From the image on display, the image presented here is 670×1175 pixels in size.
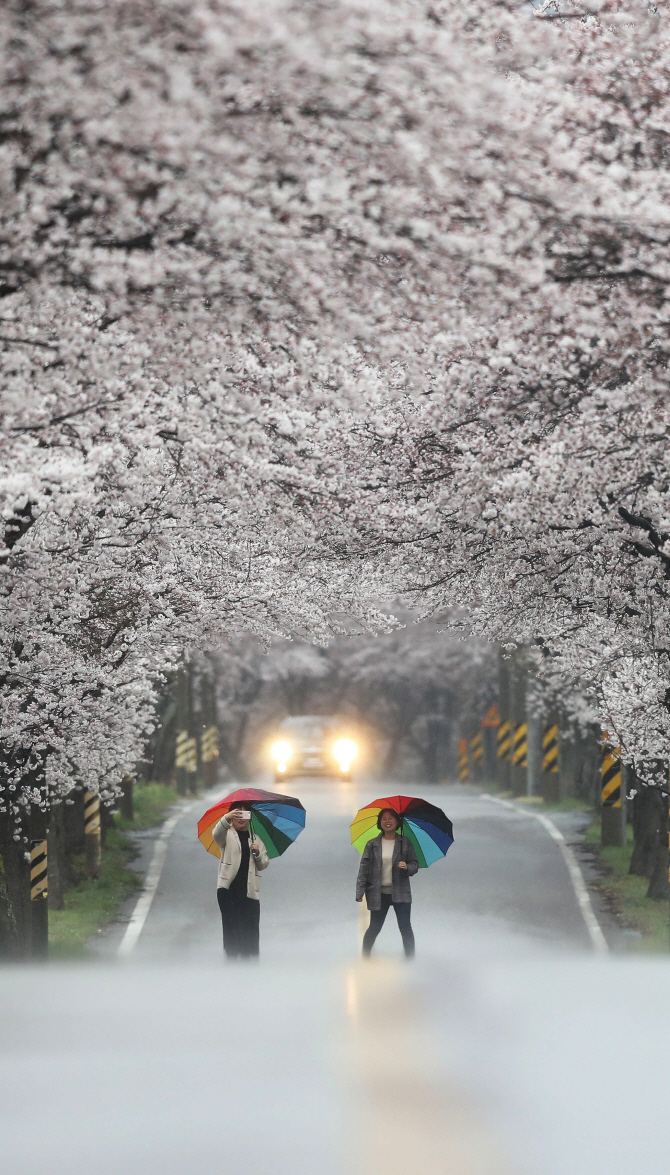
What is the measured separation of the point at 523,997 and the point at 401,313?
19.2 ft

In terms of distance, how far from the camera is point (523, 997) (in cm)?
1208

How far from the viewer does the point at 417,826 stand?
1453cm

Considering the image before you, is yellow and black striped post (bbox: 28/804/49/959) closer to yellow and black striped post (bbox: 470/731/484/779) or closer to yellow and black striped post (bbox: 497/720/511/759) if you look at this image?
yellow and black striped post (bbox: 497/720/511/759)

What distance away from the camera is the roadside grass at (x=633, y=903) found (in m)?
17.6

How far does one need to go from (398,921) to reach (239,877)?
162 centimetres

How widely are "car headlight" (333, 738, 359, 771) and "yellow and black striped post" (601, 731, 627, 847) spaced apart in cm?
1548

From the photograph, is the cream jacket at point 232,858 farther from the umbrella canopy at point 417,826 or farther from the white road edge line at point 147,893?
the white road edge line at point 147,893

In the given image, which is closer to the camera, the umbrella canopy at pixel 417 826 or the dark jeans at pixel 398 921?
the dark jeans at pixel 398 921

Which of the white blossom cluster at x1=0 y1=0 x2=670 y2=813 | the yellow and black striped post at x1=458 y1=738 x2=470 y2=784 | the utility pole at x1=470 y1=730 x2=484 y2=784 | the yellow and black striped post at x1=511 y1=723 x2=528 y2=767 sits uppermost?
the white blossom cluster at x1=0 y1=0 x2=670 y2=813

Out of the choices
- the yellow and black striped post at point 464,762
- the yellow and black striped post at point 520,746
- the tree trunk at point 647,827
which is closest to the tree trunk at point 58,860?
the tree trunk at point 647,827

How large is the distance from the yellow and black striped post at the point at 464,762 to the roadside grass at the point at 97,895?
29.1m

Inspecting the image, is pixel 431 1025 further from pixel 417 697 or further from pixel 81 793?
pixel 417 697

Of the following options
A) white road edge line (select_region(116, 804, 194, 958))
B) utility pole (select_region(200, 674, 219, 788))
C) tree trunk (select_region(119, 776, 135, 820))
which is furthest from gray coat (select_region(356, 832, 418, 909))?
utility pole (select_region(200, 674, 219, 788))

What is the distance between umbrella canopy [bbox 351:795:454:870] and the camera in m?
14.4
